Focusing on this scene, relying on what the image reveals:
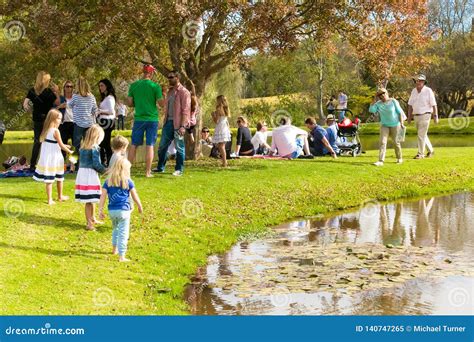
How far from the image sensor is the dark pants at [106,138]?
52.2 feet

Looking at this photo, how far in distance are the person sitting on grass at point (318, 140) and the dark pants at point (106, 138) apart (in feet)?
22.1

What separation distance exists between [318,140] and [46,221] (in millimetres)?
12021

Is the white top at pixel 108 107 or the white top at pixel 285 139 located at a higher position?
the white top at pixel 108 107

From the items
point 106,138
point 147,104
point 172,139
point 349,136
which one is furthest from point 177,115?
point 349,136

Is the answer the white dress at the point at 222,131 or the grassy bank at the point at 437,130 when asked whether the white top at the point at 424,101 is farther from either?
the grassy bank at the point at 437,130

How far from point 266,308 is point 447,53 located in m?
61.0

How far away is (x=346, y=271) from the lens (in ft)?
31.8

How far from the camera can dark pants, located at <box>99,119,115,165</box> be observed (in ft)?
52.2

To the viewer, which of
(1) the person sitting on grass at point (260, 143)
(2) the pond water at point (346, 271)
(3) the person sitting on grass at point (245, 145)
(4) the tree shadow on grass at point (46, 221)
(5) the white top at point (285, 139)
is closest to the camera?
(2) the pond water at point (346, 271)

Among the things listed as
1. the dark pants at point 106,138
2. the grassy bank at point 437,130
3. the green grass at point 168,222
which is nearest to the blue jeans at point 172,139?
the green grass at point 168,222

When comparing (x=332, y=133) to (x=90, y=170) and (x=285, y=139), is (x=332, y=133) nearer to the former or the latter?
(x=285, y=139)

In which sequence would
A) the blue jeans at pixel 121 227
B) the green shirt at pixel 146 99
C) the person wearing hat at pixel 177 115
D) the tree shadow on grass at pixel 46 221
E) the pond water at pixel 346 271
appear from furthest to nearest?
the person wearing hat at pixel 177 115 → the green shirt at pixel 146 99 → the tree shadow on grass at pixel 46 221 → the blue jeans at pixel 121 227 → the pond water at pixel 346 271

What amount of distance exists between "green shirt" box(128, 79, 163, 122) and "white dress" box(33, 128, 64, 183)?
10.8 ft

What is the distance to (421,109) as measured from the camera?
20.3m
